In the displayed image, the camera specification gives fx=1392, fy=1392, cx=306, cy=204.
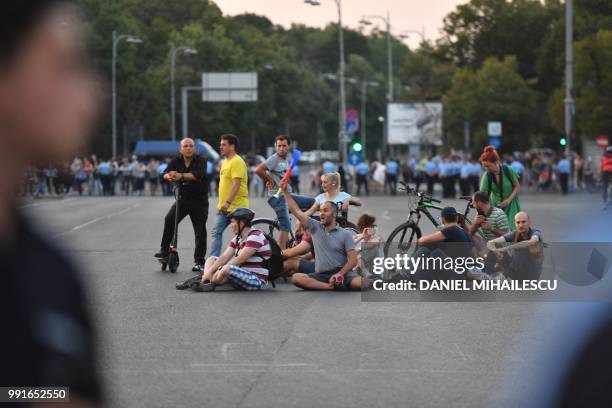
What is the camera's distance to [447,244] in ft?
47.6

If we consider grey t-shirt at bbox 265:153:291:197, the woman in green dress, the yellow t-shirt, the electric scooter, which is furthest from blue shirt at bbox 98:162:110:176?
the woman in green dress

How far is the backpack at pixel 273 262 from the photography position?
15.0m

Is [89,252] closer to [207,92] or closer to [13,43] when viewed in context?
[13,43]

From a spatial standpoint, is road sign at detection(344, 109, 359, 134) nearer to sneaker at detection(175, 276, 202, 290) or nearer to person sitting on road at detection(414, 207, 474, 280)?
sneaker at detection(175, 276, 202, 290)

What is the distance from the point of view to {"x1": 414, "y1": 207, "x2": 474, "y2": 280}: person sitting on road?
14469 millimetres

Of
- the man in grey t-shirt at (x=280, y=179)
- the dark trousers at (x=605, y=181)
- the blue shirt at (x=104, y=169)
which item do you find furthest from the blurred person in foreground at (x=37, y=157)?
the blue shirt at (x=104, y=169)

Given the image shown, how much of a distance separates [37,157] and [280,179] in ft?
54.2

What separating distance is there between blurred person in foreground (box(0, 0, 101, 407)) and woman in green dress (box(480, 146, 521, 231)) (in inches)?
623

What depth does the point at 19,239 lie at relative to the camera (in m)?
1.48

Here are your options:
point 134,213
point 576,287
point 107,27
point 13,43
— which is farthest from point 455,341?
point 107,27

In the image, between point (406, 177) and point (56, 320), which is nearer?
point (56, 320)

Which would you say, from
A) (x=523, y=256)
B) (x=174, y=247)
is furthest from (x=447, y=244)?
(x=174, y=247)

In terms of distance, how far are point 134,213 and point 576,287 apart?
25.1 m

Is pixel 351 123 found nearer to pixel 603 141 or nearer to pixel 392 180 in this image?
pixel 392 180
